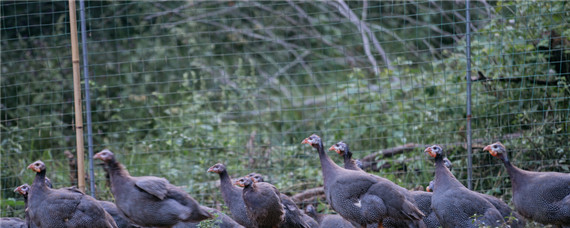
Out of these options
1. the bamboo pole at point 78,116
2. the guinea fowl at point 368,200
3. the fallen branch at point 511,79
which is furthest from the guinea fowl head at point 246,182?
the fallen branch at point 511,79

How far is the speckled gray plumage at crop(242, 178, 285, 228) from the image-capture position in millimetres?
7516

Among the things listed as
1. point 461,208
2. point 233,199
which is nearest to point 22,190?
point 233,199

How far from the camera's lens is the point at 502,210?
7.66m

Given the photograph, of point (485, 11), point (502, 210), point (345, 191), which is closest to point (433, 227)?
point (502, 210)

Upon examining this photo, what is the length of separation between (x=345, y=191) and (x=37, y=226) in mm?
3222

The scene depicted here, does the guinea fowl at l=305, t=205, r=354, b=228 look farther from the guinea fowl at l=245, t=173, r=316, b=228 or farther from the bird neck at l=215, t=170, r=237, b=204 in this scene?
the bird neck at l=215, t=170, r=237, b=204

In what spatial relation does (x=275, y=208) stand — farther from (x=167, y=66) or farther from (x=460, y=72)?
(x=167, y=66)

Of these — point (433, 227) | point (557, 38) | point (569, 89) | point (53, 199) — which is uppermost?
point (557, 38)

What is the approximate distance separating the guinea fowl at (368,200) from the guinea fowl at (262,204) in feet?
1.99

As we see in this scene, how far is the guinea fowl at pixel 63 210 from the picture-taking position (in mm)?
7227

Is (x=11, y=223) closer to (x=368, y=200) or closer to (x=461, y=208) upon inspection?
(x=368, y=200)

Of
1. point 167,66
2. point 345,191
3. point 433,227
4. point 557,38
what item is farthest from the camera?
point 167,66

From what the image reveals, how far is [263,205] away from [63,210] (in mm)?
2059

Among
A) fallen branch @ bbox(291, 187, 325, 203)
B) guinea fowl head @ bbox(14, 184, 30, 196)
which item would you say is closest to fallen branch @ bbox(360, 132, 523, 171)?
fallen branch @ bbox(291, 187, 325, 203)
